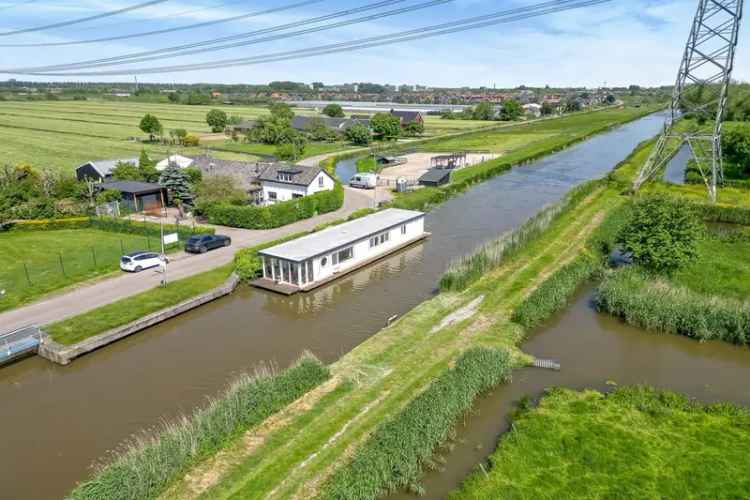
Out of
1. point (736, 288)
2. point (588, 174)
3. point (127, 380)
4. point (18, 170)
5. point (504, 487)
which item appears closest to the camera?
point (504, 487)

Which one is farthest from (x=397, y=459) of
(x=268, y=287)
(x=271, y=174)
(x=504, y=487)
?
(x=271, y=174)

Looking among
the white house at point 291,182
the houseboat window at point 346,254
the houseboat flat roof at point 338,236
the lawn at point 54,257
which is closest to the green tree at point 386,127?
the white house at point 291,182

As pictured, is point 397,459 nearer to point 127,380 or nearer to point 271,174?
point 127,380

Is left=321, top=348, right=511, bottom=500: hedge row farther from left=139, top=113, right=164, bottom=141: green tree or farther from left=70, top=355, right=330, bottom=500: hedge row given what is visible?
left=139, top=113, right=164, bottom=141: green tree

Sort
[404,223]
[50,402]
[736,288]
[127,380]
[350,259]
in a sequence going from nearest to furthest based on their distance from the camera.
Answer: [50,402] → [127,380] → [736,288] → [350,259] → [404,223]

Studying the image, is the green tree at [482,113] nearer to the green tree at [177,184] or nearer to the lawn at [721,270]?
the green tree at [177,184]

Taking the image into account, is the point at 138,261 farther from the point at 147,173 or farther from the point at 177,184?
the point at 147,173
